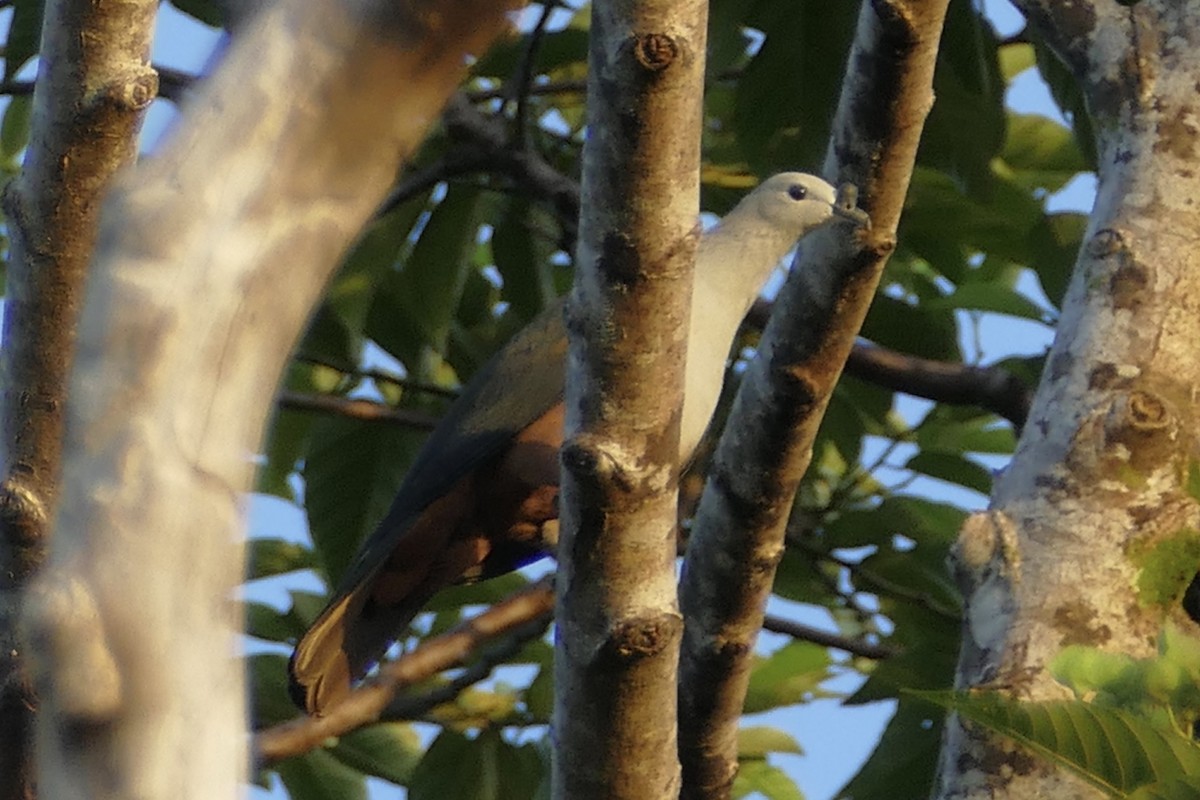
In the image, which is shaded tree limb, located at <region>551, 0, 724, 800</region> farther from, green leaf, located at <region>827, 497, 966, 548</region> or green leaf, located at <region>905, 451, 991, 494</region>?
green leaf, located at <region>905, 451, 991, 494</region>

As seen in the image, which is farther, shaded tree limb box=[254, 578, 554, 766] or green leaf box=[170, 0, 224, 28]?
green leaf box=[170, 0, 224, 28]

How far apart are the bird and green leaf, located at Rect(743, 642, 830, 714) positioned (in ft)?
1.83

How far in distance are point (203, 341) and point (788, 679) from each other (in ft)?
9.49

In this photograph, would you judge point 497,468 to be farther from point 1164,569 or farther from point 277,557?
point 1164,569

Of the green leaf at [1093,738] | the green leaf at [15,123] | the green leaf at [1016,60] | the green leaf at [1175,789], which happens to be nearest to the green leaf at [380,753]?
the green leaf at [15,123]

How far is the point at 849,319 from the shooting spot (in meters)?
2.47

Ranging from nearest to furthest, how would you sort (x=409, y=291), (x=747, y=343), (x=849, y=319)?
(x=849, y=319) < (x=409, y=291) < (x=747, y=343)

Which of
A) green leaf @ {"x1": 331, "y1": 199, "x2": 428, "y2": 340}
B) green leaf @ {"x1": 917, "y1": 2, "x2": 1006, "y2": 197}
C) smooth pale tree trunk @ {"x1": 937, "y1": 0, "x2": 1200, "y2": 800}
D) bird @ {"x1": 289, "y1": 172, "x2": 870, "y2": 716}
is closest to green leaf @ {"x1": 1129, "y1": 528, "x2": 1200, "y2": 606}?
smooth pale tree trunk @ {"x1": 937, "y1": 0, "x2": 1200, "y2": 800}

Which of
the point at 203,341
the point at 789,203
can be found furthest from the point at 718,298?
the point at 203,341

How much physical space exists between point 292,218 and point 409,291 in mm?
2691

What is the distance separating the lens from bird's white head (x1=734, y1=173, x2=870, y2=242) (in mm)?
3348

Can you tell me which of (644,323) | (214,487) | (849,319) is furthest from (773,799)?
(214,487)

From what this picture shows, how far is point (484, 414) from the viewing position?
3.76 metres

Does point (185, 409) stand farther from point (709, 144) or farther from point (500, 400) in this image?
point (709, 144)
